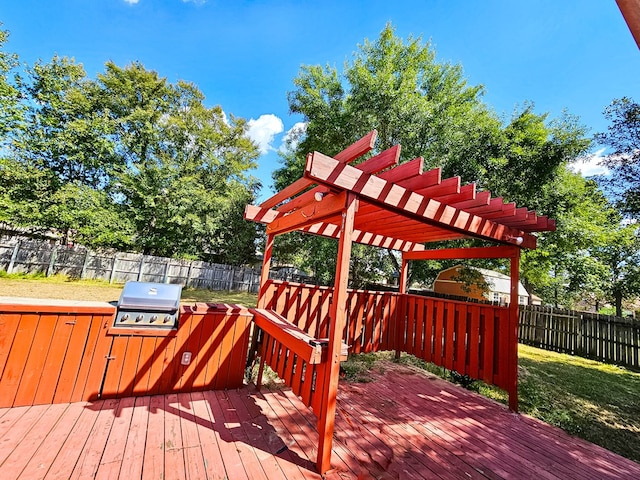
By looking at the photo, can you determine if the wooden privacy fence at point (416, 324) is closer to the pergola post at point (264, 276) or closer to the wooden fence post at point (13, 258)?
the pergola post at point (264, 276)

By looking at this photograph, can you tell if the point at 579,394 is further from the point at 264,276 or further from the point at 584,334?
the point at 264,276

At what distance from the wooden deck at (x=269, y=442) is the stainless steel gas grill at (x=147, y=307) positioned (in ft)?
2.43

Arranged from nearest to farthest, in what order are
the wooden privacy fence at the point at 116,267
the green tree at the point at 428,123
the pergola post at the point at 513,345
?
the pergola post at the point at 513,345 < the green tree at the point at 428,123 < the wooden privacy fence at the point at 116,267

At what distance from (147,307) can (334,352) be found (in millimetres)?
2056

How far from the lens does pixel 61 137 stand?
41.7 feet

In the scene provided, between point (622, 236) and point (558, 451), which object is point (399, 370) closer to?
point (558, 451)

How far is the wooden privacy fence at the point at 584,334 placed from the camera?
20.5 feet

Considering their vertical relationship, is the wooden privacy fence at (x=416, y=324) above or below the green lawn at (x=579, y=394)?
above

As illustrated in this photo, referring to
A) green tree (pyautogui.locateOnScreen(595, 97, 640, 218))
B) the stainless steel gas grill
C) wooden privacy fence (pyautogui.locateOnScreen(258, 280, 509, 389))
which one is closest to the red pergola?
wooden privacy fence (pyautogui.locateOnScreen(258, 280, 509, 389))

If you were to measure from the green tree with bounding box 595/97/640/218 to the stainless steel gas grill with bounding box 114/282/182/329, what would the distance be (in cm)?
693

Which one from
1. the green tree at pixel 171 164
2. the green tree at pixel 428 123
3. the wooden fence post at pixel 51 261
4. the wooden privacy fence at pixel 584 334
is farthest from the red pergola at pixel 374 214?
the green tree at pixel 171 164

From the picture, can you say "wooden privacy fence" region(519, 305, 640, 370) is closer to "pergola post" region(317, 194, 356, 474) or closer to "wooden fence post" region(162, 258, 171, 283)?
"pergola post" region(317, 194, 356, 474)

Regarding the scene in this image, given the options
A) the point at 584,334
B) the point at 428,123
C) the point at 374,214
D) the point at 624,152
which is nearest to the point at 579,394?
the point at 624,152

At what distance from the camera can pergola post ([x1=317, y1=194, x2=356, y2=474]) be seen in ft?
6.18
